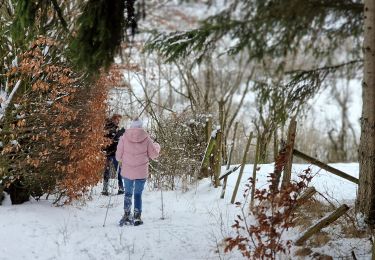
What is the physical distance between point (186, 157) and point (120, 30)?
6452 millimetres

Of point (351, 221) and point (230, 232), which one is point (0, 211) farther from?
point (351, 221)

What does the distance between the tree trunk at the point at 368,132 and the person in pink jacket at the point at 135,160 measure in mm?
3070

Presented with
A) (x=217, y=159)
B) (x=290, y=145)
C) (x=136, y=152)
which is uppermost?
(x=290, y=145)

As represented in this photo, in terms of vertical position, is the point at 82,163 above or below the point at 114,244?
above

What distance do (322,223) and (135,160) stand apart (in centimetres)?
295

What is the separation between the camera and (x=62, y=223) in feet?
24.6

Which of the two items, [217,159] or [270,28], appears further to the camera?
[217,159]

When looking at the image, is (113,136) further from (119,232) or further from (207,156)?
(119,232)

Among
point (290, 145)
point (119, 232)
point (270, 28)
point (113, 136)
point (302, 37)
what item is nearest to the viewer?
point (270, 28)

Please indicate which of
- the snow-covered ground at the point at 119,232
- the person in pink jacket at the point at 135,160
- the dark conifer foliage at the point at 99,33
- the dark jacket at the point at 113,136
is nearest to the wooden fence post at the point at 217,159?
the snow-covered ground at the point at 119,232

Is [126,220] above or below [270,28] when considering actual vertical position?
below

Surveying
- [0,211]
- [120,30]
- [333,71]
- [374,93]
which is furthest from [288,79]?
[0,211]

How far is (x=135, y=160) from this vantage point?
750 cm

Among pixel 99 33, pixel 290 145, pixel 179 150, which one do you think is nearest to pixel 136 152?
pixel 290 145
